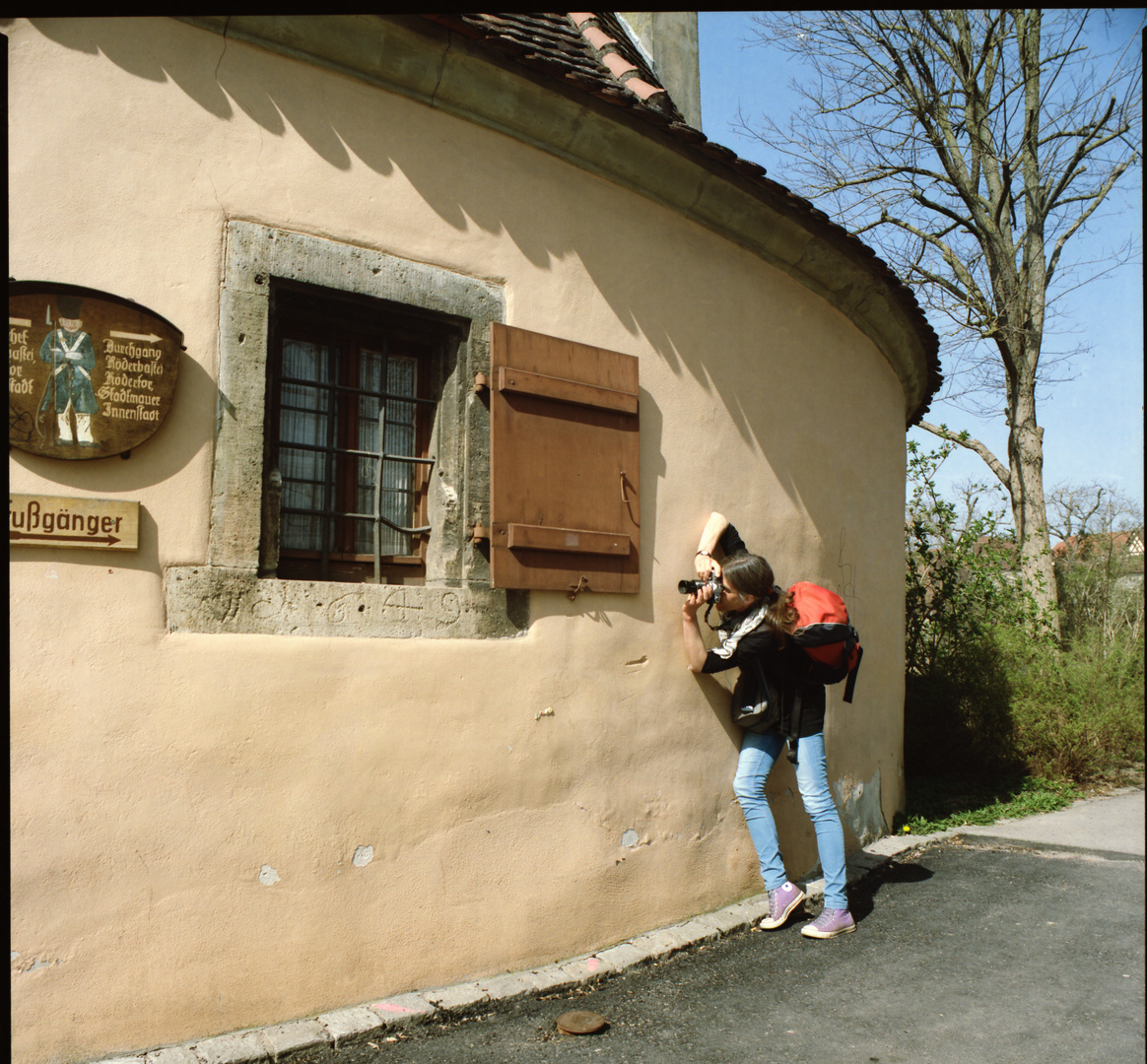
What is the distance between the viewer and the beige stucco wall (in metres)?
3.06

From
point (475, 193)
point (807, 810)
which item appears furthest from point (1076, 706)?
point (475, 193)

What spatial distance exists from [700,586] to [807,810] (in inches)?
46.7

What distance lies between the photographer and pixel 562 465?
13.9ft

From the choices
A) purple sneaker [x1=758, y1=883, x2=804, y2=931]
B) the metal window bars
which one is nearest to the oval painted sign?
the metal window bars

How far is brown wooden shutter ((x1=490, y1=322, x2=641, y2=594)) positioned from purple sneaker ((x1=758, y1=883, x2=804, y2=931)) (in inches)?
62.4

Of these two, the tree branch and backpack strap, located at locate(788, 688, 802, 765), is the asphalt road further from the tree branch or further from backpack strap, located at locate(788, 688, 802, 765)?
the tree branch

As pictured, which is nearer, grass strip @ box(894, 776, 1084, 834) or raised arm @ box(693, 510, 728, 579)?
raised arm @ box(693, 510, 728, 579)

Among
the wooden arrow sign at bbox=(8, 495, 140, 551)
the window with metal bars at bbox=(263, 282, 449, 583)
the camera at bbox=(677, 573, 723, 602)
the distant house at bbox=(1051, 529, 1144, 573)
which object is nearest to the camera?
the wooden arrow sign at bbox=(8, 495, 140, 551)

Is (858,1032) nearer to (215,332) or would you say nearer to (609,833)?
(609,833)

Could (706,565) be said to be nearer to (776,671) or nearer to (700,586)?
(700,586)

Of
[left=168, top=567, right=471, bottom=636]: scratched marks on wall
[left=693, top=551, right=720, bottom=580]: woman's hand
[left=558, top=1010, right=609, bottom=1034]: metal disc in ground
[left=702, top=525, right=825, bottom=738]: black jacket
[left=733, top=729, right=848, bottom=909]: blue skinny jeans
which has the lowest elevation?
[left=558, top=1010, right=609, bottom=1034]: metal disc in ground

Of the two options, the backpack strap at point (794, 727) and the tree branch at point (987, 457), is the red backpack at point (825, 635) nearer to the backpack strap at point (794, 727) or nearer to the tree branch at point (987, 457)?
the backpack strap at point (794, 727)

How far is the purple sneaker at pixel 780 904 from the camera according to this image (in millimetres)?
4426

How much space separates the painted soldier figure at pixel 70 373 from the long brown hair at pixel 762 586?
8.97 feet
